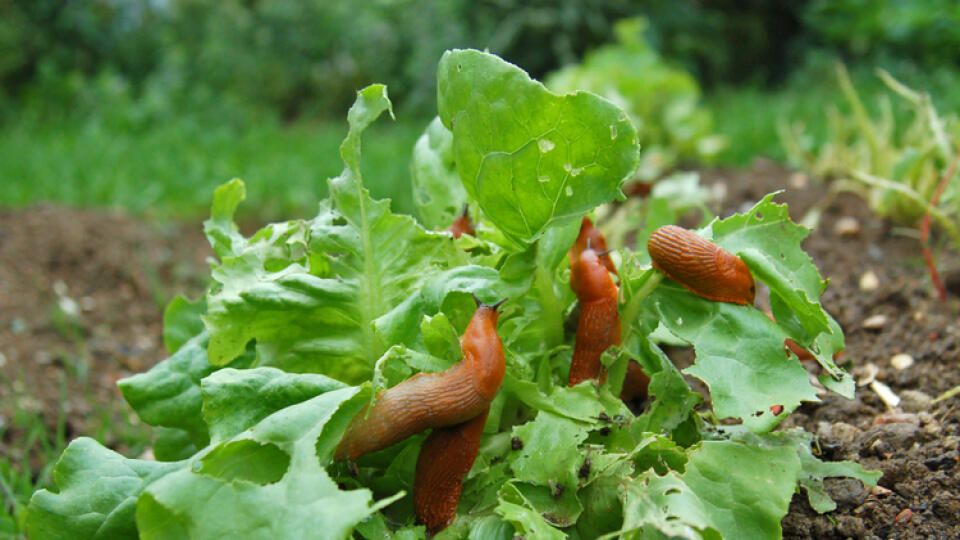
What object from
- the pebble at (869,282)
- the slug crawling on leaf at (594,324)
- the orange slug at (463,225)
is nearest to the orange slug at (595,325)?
the slug crawling on leaf at (594,324)

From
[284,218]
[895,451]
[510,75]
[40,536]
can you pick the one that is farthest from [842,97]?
[40,536]

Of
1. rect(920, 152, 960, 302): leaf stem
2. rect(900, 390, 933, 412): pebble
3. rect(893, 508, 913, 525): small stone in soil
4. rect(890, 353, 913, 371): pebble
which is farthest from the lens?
rect(920, 152, 960, 302): leaf stem

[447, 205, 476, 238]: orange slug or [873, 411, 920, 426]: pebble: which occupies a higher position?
[447, 205, 476, 238]: orange slug

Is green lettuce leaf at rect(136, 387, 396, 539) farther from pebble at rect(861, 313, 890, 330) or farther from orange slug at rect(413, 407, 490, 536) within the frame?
pebble at rect(861, 313, 890, 330)

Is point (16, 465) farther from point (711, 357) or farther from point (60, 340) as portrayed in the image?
point (711, 357)

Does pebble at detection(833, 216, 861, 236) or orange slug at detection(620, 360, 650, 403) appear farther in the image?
pebble at detection(833, 216, 861, 236)

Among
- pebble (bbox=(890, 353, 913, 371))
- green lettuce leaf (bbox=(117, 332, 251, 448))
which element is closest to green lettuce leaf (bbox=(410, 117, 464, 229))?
green lettuce leaf (bbox=(117, 332, 251, 448))

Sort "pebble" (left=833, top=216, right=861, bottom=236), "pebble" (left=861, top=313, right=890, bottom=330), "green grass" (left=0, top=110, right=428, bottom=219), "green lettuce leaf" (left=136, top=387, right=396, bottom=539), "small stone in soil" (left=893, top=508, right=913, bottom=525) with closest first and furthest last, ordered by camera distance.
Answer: "green lettuce leaf" (left=136, top=387, right=396, bottom=539) → "small stone in soil" (left=893, top=508, right=913, bottom=525) → "pebble" (left=861, top=313, right=890, bottom=330) → "pebble" (left=833, top=216, right=861, bottom=236) → "green grass" (left=0, top=110, right=428, bottom=219)
